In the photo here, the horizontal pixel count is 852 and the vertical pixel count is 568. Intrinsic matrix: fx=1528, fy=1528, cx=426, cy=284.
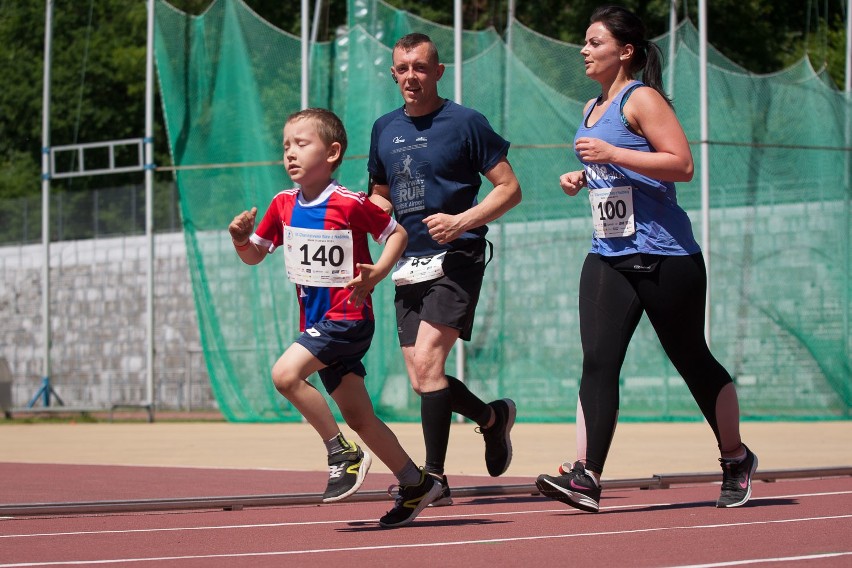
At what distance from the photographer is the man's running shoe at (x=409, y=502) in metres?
5.88

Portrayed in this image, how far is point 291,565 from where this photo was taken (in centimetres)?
462

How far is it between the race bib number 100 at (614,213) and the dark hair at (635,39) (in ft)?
1.60

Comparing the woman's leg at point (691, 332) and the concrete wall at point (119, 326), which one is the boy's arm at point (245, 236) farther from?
the concrete wall at point (119, 326)

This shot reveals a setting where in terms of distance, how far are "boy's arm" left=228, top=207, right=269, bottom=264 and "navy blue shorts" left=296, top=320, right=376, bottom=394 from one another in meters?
0.41

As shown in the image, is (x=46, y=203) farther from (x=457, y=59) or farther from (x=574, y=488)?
(x=574, y=488)

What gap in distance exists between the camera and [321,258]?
5918 mm

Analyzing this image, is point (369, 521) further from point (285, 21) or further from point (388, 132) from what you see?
point (285, 21)

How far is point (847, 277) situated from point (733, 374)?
5.51ft

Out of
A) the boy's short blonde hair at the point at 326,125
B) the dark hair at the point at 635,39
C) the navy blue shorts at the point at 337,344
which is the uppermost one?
the dark hair at the point at 635,39

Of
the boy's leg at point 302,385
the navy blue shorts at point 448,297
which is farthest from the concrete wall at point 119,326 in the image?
the boy's leg at point 302,385

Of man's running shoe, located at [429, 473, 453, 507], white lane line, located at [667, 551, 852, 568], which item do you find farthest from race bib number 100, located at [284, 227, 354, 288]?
white lane line, located at [667, 551, 852, 568]

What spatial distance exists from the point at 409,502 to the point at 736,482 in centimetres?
149

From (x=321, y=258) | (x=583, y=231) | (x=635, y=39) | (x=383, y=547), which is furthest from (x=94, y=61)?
(x=383, y=547)

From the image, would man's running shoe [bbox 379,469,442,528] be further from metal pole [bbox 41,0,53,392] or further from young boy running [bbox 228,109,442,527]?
metal pole [bbox 41,0,53,392]
